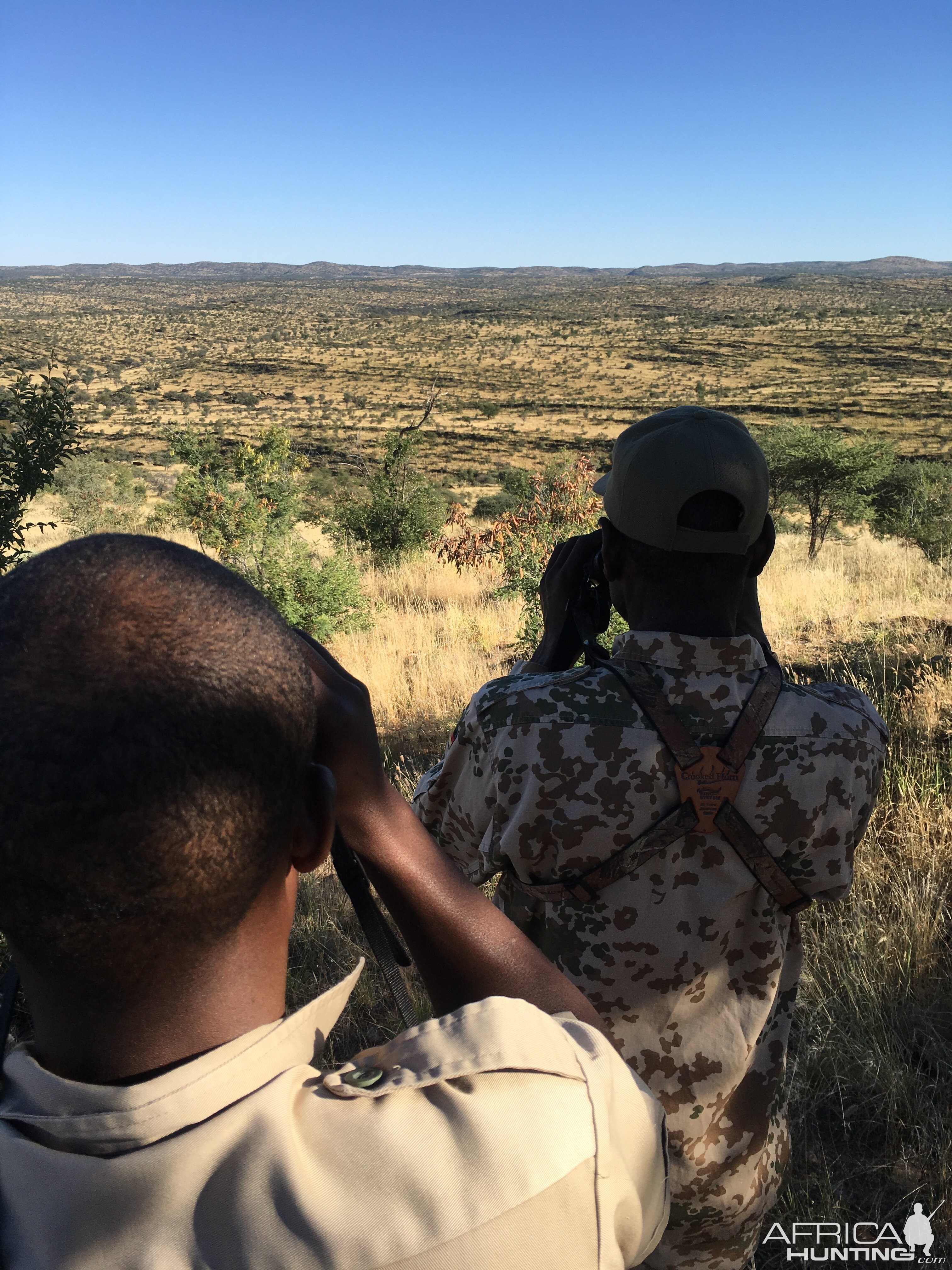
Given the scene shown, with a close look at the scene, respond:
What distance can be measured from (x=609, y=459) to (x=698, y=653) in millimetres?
36105

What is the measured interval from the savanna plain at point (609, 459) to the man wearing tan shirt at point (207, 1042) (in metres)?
0.73

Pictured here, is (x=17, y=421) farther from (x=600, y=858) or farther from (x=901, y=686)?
(x=901, y=686)

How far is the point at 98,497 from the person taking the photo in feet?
66.5

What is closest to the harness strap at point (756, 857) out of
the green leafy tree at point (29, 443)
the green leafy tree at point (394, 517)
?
the green leafy tree at point (29, 443)

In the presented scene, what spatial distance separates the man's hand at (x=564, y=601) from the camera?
1.78 m

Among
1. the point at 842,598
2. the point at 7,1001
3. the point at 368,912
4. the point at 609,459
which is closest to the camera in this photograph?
the point at 7,1001

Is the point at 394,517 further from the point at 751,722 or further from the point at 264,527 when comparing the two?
the point at 751,722

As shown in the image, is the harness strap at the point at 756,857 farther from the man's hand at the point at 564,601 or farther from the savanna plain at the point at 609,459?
the savanna plain at the point at 609,459

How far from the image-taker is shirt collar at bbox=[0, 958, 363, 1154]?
0.70 metres

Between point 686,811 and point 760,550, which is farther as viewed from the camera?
point 760,550

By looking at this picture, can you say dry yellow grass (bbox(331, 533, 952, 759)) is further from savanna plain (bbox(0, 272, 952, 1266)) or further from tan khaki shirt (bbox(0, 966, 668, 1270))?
tan khaki shirt (bbox(0, 966, 668, 1270))

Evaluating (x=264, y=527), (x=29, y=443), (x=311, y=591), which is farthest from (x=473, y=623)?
(x=29, y=443)

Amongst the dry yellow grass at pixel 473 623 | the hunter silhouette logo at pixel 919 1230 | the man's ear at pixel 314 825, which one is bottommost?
the hunter silhouette logo at pixel 919 1230
